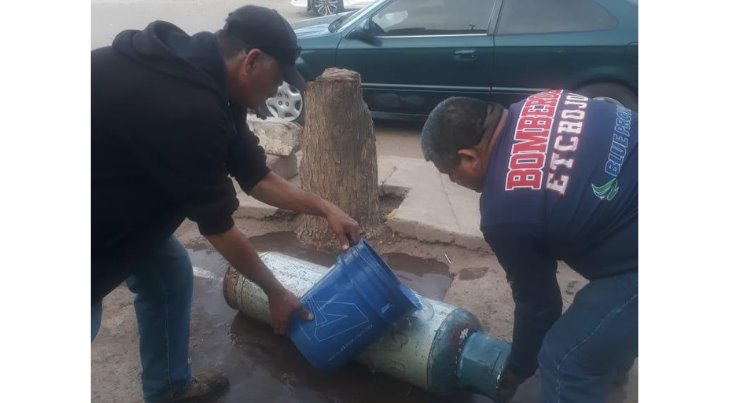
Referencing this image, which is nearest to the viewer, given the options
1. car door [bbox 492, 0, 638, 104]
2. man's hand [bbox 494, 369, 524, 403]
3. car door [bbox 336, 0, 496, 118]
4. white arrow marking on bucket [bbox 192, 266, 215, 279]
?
man's hand [bbox 494, 369, 524, 403]

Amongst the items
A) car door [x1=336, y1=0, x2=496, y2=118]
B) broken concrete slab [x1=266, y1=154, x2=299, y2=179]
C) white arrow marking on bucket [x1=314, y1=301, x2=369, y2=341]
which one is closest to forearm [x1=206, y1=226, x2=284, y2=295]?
white arrow marking on bucket [x1=314, y1=301, x2=369, y2=341]

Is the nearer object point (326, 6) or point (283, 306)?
point (283, 306)

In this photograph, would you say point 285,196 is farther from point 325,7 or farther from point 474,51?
point 325,7

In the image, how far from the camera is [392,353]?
275cm

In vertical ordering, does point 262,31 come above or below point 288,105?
above

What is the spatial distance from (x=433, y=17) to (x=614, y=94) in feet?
6.38

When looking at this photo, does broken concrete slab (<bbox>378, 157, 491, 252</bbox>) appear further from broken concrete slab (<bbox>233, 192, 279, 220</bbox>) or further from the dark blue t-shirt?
the dark blue t-shirt

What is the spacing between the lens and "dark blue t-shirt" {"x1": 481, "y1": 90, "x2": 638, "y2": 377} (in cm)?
189

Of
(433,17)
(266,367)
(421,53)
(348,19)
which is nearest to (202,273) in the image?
(266,367)

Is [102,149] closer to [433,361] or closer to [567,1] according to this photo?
[433,361]

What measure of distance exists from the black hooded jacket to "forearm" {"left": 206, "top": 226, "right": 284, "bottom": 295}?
0.17 ft

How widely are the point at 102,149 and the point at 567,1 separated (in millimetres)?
4821

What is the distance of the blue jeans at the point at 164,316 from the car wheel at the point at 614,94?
4221mm

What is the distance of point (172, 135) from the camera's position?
190 centimetres
